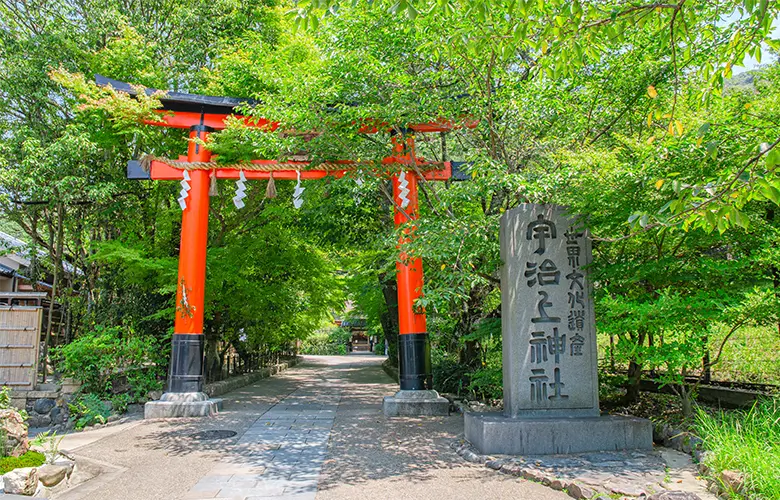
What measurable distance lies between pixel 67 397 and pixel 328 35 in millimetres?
9704

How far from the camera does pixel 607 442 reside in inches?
255

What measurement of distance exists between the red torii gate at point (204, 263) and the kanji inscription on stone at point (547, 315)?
9.76 ft

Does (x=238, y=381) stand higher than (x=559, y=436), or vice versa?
(x=559, y=436)

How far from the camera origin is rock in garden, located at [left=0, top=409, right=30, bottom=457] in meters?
5.86

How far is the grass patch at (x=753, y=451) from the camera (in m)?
4.20

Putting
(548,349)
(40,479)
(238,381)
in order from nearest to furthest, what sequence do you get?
(40,479), (548,349), (238,381)

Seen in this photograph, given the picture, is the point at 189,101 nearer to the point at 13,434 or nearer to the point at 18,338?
the point at 18,338

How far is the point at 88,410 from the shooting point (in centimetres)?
1069

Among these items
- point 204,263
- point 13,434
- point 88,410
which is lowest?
point 88,410

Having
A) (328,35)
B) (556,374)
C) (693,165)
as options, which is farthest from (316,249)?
(693,165)

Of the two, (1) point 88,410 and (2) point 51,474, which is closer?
(2) point 51,474

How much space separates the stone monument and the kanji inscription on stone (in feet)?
0.04

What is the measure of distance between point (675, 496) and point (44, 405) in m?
12.8

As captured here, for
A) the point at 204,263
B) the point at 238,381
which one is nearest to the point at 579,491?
the point at 204,263
